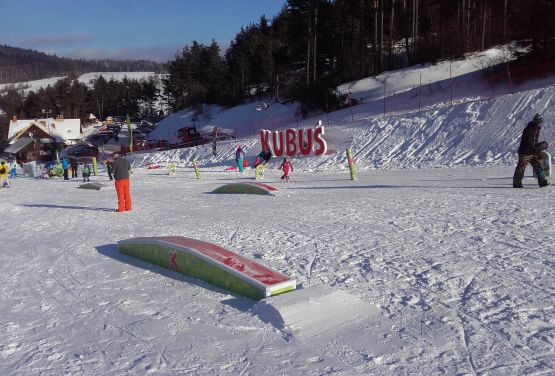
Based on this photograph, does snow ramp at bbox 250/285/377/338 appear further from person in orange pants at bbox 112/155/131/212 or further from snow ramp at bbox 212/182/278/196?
snow ramp at bbox 212/182/278/196

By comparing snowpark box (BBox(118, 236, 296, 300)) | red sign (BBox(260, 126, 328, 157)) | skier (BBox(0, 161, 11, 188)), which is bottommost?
snowpark box (BBox(118, 236, 296, 300))

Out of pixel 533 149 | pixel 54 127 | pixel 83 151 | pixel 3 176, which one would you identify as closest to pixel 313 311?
pixel 533 149

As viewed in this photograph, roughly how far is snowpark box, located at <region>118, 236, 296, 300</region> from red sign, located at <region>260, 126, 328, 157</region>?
18821mm

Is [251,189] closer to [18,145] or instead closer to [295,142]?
[295,142]

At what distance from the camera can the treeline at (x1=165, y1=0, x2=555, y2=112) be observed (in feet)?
121

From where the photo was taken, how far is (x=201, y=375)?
367 cm

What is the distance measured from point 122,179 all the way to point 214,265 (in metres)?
7.36

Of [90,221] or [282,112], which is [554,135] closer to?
[90,221]

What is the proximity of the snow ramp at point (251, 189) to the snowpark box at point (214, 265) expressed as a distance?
6808mm

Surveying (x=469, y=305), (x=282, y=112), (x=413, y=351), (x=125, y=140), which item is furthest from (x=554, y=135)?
(x=125, y=140)

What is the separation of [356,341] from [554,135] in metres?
17.3

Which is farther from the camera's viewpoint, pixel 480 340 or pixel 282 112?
pixel 282 112

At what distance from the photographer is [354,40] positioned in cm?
4653

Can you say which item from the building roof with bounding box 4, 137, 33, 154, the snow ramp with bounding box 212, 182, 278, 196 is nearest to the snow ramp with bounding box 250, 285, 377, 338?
the snow ramp with bounding box 212, 182, 278, 196
